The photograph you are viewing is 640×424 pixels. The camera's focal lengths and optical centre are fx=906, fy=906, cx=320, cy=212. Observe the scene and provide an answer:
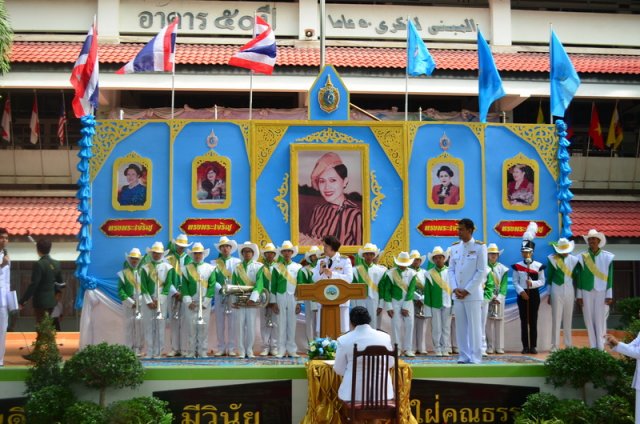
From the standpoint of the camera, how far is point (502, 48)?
2183cm

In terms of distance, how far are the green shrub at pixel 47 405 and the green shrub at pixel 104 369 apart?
26 cm

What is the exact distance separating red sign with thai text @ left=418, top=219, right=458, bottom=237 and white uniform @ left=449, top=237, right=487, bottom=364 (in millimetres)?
3088

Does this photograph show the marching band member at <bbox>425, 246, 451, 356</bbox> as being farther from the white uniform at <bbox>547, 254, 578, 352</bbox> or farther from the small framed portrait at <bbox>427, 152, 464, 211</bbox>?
the white uniform at <bbox>547, 254, 578, 352</bbox>

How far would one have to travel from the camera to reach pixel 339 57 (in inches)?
808

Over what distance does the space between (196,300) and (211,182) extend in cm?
235

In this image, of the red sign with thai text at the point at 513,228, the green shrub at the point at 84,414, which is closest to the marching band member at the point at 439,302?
the red sign with thai text at the point at 513,228

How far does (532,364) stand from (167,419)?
14.8ft

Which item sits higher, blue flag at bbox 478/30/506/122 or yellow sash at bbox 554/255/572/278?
blue flag at bbox 478/30/506/122

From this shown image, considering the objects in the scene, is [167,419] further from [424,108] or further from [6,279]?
[424,108]

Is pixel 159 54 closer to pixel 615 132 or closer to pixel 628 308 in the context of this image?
pixel 628 308

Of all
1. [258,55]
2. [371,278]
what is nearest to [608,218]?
[371,278]

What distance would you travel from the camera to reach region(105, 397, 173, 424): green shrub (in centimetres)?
988

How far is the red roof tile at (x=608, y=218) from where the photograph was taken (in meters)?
20.5

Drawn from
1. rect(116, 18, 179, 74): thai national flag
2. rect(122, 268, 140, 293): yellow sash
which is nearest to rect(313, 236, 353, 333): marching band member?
rect(122, 268, 140, 293): yellow sash
